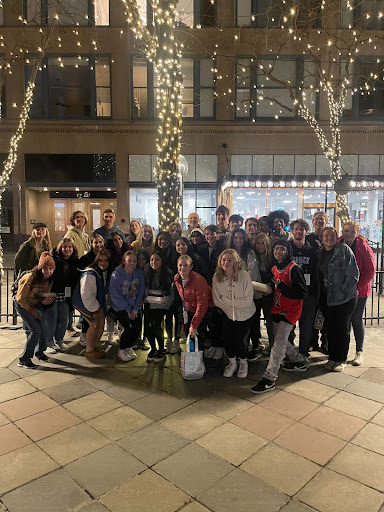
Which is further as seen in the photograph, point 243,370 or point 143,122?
point 143,122

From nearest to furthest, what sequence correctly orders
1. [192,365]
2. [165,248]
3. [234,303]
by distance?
[192,365]
[234,303]
[165,248]

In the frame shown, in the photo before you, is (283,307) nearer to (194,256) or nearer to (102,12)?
(194,256)

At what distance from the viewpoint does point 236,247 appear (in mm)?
5648

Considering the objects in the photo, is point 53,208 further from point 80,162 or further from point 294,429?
point 294,429

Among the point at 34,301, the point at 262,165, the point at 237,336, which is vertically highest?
the point at 262,165

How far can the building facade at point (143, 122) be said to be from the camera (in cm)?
1931

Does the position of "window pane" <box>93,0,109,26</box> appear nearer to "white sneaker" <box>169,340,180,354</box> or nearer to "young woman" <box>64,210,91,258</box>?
"young woman" <box>64,210,91,258</box>

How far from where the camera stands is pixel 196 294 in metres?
5.23

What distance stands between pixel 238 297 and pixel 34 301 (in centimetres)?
272

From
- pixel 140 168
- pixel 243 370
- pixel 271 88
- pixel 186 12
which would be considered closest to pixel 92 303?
pixel 243 370

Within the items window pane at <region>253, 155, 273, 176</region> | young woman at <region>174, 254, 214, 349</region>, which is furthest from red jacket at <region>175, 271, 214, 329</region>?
window pane at <region>253, 155, 273, 176</region>

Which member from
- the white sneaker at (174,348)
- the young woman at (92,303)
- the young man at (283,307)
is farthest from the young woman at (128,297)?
the young man at (283,307)

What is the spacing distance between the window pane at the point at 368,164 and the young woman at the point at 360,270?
53.1 feet

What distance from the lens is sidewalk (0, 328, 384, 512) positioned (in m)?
2.88
